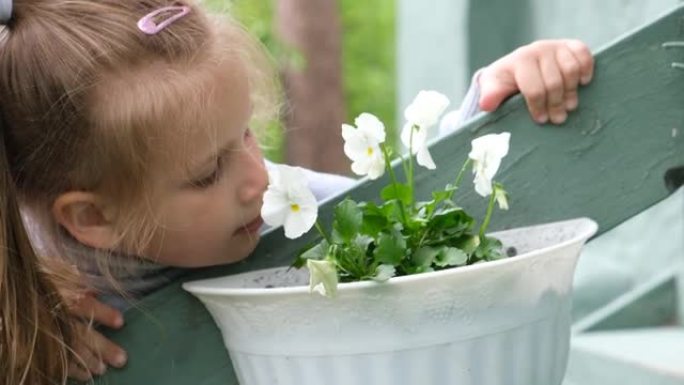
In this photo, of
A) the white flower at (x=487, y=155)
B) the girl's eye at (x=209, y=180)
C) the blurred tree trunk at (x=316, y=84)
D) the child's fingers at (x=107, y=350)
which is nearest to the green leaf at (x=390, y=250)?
the white flower at (x=487, y=155)

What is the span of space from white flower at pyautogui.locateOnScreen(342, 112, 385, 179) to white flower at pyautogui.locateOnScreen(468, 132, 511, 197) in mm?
116

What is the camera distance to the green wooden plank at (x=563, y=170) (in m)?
1.69

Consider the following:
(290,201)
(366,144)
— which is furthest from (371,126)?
(290,201)

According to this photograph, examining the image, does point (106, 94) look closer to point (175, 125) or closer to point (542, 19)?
point (175, 125)

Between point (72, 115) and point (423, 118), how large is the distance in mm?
506

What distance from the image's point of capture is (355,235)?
158 centimetres

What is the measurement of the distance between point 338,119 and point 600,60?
7.56 meters

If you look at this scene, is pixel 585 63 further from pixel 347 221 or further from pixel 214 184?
pixel 214 184

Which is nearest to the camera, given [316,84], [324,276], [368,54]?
[324,276]

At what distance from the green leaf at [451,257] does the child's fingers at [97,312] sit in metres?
0.49

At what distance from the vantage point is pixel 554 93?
169 centimetres

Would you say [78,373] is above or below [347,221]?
below

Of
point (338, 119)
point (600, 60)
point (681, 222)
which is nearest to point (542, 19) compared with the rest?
point (681, 222)

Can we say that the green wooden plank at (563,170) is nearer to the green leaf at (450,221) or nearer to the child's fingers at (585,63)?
the child's fingers at (585,63)
